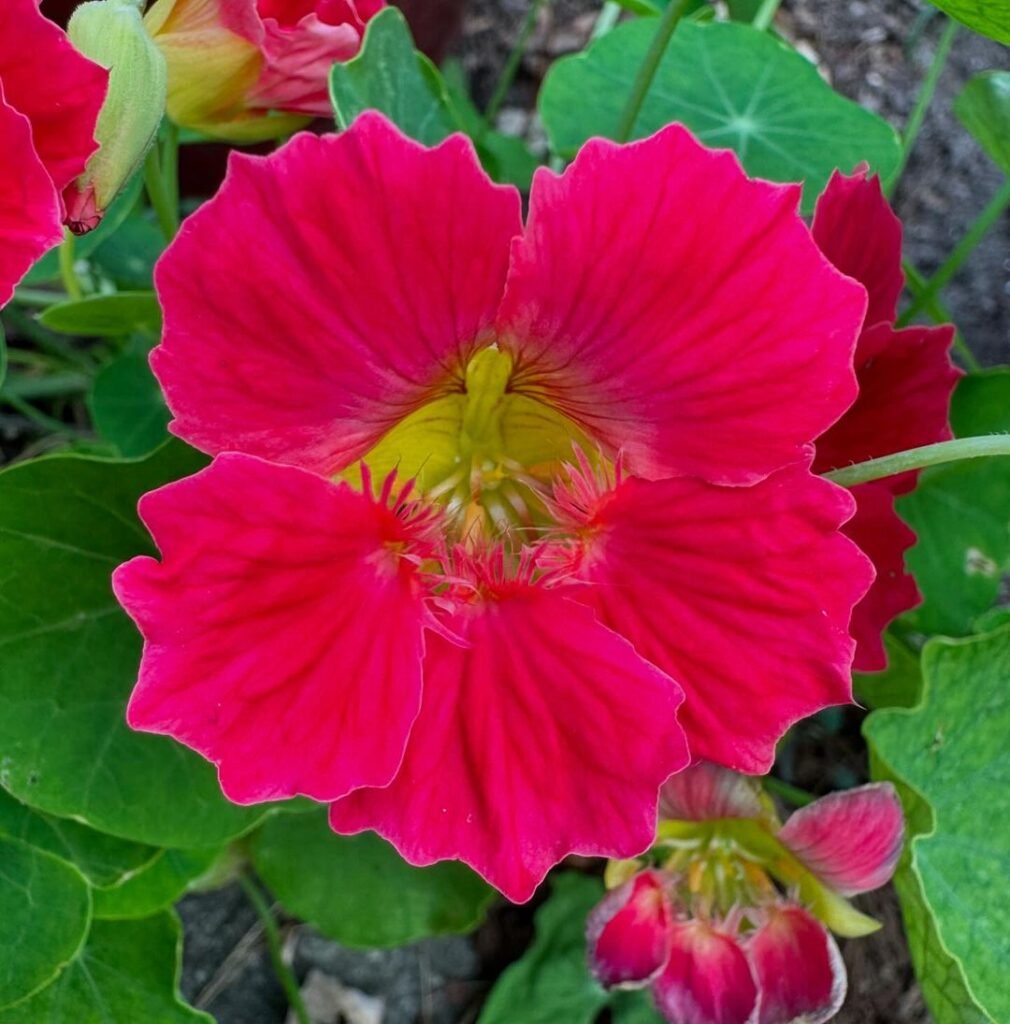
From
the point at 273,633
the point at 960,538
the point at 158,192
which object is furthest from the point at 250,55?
the point at 960,538

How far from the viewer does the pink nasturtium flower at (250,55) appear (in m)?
0.68

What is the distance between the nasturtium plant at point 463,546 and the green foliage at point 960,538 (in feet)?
0.22

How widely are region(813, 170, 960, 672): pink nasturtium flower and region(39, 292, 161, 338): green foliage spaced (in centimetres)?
47

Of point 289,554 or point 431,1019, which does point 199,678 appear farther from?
point 431,1019

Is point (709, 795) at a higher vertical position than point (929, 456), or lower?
lower

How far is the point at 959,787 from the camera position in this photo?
77 cm

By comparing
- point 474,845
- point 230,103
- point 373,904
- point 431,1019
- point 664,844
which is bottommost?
point 431,1019

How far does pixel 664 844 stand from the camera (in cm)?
83

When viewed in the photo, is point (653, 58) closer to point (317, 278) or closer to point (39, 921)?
point (317, 278)

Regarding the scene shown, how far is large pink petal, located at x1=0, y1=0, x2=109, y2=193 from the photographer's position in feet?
1.60

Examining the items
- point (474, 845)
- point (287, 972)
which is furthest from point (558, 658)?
point (287, 972)

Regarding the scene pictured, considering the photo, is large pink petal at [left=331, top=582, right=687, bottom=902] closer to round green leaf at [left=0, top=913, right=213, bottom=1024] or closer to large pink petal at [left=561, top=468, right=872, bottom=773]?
large pink petal at [left=561, top=468, right=872, bottom=773]

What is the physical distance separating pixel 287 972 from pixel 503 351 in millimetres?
778

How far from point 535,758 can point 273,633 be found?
0.14 m
